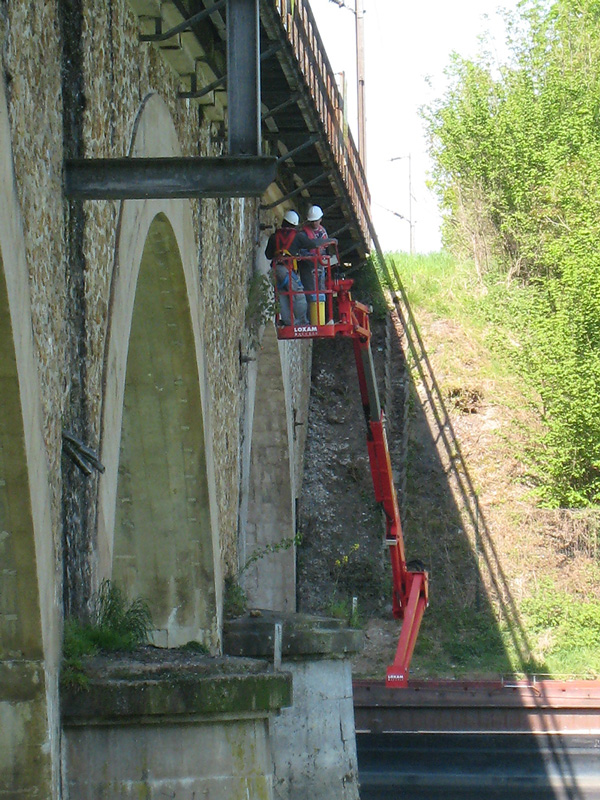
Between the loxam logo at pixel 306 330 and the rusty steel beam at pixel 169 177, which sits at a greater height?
the rusty steel beam at pixel 169 177

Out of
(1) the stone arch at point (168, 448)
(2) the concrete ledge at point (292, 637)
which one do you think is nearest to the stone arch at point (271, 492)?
(2) the concrete ledge at point (292, 637)

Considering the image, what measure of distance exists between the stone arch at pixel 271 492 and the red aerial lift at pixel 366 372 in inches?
62.9

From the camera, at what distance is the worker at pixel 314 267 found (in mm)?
14375

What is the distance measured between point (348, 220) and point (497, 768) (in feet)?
26.9

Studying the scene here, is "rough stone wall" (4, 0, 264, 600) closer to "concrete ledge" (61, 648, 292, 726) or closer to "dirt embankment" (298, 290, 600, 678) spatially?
"concrete ledge" (61, 648, 292, 726)

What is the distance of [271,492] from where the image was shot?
66.4ft

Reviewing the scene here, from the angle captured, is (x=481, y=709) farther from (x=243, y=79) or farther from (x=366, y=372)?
(x=243, y=79)

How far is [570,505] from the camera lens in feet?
73.6

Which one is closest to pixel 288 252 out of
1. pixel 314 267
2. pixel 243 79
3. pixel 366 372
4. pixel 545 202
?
pixel 314 267

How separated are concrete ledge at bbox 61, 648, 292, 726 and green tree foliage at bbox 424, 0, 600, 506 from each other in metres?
16.3

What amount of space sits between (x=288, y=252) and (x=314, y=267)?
0.37 meters

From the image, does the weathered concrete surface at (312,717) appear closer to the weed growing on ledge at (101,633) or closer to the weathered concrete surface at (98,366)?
the weathered concrete surface at (98,366)

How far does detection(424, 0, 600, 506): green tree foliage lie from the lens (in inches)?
879

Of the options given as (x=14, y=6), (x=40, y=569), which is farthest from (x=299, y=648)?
(x=14, y=6)
